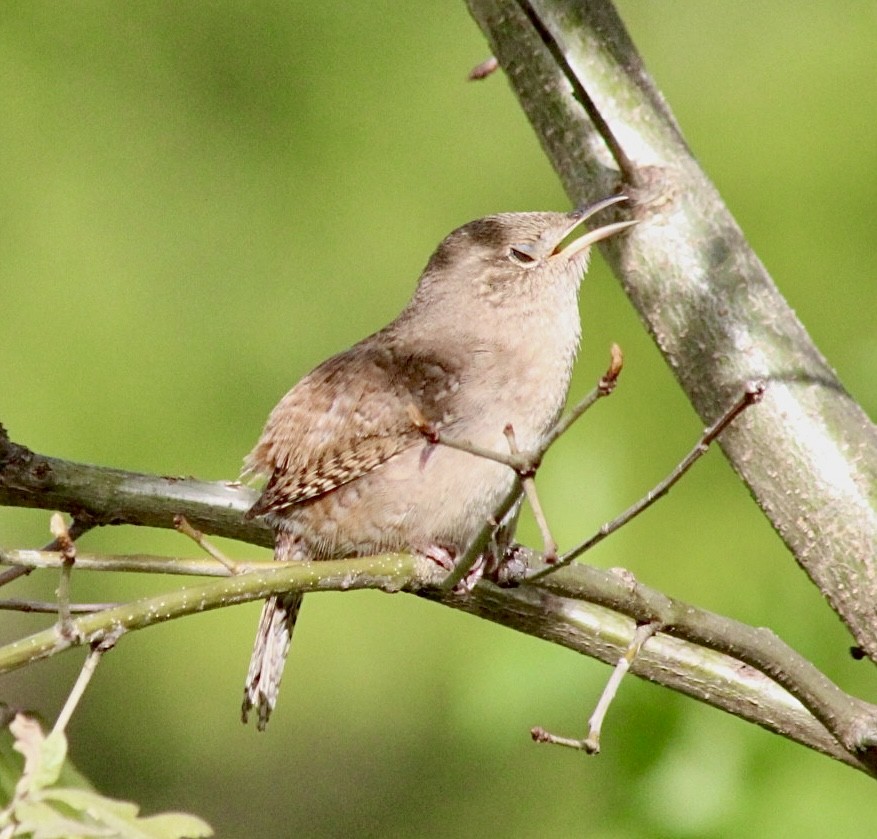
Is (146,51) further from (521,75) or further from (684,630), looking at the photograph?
(684,630)

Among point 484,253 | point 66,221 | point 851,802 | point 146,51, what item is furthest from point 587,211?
point 146,51

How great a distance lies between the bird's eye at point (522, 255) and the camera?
307 cm

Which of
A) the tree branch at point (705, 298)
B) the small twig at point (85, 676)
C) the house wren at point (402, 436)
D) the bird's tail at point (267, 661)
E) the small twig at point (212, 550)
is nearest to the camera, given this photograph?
the small twig at point (85, 676)

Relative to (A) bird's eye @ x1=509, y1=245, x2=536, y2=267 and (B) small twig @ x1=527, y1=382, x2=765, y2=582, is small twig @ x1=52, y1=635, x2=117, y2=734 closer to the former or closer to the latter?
(B) small twig @ x1=527, y1=382, x2=765, y2=582

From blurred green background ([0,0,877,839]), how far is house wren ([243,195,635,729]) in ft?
0.91

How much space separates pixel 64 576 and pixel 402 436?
1128 millimetres

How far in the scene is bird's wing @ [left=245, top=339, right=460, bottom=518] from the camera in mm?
2528

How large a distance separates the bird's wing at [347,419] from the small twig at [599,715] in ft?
2.43

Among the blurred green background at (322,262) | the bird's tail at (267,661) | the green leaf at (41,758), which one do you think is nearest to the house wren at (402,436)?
the bird's tail at (267,661)

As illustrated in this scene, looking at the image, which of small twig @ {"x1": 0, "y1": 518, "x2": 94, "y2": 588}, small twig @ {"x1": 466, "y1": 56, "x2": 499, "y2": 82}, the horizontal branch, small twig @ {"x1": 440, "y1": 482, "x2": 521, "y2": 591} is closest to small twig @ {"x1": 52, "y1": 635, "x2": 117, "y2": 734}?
the horizontal branch

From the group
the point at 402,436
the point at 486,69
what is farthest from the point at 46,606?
the point at 486,69

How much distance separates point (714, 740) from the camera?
8.00 feet

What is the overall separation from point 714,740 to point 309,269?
1856 millimetres

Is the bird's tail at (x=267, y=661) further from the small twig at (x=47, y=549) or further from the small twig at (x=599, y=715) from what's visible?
the small twig at (x=599, y=715)
